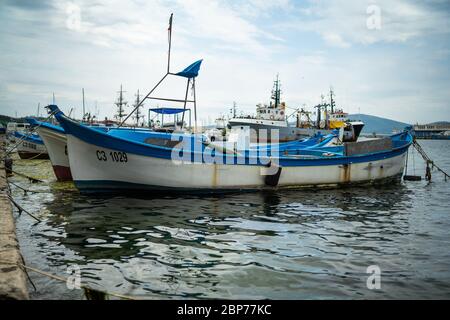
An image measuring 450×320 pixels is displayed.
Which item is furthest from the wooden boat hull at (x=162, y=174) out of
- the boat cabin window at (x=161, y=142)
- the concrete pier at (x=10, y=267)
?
the concrete pier at (x=10, y=267)

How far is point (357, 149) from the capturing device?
15711mm

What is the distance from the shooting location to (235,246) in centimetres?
684

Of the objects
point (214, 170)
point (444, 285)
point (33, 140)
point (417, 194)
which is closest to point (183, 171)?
point (214, 170)

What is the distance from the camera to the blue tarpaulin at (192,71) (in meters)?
13.2

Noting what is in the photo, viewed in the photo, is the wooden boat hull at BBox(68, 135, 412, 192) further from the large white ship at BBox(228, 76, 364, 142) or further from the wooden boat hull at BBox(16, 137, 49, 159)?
the large white ship at BBox(228, 76, 364, 142)

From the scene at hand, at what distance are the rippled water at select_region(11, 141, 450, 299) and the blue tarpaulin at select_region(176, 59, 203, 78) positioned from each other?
5078mm

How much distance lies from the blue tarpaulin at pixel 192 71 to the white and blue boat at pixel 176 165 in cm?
258

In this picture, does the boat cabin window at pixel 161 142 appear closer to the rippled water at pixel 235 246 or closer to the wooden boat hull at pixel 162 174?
the wooden boat hull at pixel 162 174

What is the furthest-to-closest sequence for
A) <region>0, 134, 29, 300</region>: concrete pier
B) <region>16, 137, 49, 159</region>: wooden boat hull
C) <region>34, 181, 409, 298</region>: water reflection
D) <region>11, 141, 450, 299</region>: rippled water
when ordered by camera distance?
1. <region>16, 137, 49, 159</region>: wooden boat hull
2. <region>34, 181, 409, 298</region>: water reflection
3. <region>11, 141, 450, 299</region>: rippled water
4. <region>0, 134, 29, 300</region>: concrete pier

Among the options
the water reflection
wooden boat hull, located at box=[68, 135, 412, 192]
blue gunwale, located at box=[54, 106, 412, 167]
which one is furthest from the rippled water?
blue gunwale, located at box=[54, 106, 412, 167]

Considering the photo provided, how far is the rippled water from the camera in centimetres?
493

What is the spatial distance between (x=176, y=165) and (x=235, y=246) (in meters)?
5.65

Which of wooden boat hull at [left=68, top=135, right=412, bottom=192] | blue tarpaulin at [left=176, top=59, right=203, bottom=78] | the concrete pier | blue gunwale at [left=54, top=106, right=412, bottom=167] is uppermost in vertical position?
blue tarpaulin at [left=176, top=59, right=203, bottom=78]
